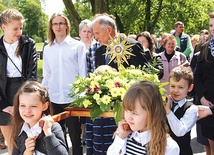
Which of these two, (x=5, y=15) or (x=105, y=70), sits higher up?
(x=5, y=15)

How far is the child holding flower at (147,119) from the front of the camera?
2.19 m

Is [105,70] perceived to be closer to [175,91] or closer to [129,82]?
[129,82]

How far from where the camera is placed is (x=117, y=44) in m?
3.52

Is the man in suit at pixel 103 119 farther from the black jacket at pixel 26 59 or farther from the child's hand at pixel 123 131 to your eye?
the child's hand at pixel 123 131

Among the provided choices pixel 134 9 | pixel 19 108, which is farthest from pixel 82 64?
pixel 134 9

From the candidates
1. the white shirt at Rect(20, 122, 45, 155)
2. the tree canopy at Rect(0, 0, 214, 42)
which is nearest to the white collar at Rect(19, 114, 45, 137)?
the white shirt at Rect(20, 122, 45, 155)

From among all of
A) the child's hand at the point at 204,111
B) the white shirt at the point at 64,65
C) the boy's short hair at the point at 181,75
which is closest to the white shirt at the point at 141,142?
the child's hand at the point at 204,111

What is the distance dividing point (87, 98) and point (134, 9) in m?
21.5

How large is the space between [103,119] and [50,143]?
1.12 meters

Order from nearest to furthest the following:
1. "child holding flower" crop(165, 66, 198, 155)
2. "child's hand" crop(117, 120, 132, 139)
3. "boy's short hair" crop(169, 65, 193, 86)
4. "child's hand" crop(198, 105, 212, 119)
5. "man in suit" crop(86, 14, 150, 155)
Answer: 1. "child's hand" crop(117, 120, 132, 139)
2. "child's hand" crop(198, 105, 212, 119)
3. "child holding flower" crop(165, 66, 198, 155)
4. "boy's short hair" crop(169, 65, 193, 86)
5. "man in suit" crop(86, 14, 150, 155)

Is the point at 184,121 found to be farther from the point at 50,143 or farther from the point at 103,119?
the point at 50,143

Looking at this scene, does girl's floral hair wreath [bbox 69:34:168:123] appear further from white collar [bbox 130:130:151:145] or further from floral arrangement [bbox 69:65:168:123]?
white collar [bbox 130:130:151:145]

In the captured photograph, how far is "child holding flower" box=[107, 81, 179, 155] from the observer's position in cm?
219

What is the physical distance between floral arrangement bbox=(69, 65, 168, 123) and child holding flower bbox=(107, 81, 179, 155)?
1.54 ft
